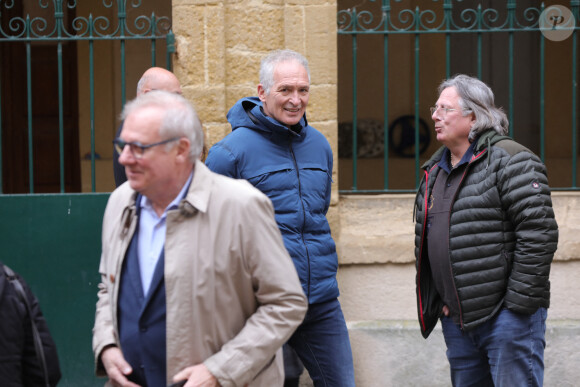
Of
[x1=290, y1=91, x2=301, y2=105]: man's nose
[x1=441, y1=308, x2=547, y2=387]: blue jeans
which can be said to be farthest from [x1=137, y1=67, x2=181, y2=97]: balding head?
[x1=441, y1=308, x2=547, y2=387]: blue jeans

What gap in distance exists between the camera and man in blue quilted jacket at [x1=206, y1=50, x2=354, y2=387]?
379 cm

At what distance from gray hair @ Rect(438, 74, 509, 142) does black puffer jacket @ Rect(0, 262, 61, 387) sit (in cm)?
204

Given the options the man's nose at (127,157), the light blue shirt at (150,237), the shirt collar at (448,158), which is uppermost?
the man's nose at (127,157)

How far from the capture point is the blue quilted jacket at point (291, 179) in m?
3.79

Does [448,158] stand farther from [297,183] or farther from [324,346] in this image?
[324,346]

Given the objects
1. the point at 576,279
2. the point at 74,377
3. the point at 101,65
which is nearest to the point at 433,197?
the point at 576,279

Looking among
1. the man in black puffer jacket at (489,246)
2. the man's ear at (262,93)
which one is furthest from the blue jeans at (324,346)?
the man's ear at (262,93)

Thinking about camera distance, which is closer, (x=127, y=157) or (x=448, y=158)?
(x=127, y=157)

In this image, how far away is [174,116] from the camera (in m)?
2.58

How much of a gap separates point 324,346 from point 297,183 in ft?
2.31

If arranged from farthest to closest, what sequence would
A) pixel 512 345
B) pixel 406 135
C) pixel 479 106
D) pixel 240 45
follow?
1. pixel 406 135
2. pixel 240 45
3. pixel 479 106
4. pixel 512 345

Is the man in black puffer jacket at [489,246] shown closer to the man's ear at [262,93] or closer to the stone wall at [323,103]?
the man's ear at [262,93]

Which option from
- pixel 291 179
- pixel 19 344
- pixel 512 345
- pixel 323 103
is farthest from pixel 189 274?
pixel 323 103

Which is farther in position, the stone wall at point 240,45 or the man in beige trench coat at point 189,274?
the stone wall at point 240,45
